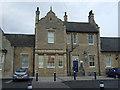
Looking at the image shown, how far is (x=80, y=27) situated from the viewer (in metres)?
27.4

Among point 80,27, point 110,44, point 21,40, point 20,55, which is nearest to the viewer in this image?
point 20,55

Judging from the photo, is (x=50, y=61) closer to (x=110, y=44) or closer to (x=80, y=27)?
(x=80, y=27)

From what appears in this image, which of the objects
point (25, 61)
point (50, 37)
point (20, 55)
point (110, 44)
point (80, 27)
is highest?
point (80, 27)

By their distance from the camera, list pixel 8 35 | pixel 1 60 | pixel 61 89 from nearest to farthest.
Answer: pixel 61 89
pixel 1 60
pixel 8 35

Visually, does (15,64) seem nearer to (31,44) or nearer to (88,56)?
(31,44)

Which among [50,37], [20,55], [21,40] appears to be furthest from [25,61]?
[50,37]

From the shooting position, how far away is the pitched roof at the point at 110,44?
2676cm

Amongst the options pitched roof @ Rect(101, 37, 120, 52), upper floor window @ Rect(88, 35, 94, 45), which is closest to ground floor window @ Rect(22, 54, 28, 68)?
upper floor window @ Rect(88, 35, 94, 45)

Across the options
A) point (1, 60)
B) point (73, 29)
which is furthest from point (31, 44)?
point (73, 29)

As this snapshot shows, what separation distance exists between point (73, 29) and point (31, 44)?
7278 millimetres

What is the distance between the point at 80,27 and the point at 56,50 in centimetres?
647

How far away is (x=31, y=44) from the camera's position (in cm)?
2509

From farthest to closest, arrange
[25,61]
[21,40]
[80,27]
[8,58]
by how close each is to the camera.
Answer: [80,27] → [21,40] → [25,61] → [8,58]

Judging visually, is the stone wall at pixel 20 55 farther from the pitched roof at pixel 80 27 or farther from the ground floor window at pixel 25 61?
the pitched roof at pixel 80 27
